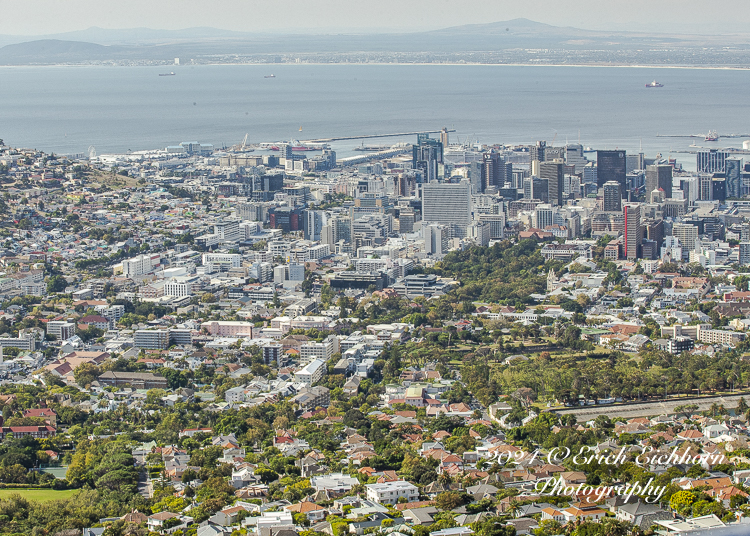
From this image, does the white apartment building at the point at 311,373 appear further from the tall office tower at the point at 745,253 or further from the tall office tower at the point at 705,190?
the tall office tower at the point at 705,190

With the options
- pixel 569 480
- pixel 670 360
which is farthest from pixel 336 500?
pixel 670 360

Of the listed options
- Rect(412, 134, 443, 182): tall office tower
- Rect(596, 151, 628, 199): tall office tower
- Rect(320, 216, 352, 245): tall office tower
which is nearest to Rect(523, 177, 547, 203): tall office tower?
Rect(596, 151, 628, 199): tall office tower

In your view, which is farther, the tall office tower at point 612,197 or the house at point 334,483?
the tall office tower at point 612,197

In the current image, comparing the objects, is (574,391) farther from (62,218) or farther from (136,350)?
(62,218)

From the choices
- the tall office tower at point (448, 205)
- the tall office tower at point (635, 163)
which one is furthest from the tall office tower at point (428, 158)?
the tall office tower at point (448, 205)

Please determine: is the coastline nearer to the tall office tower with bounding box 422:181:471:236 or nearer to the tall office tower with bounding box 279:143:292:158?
the tall office tower with bounding box 279:143:292:158

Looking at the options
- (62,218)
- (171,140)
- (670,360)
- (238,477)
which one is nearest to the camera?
(238,477)

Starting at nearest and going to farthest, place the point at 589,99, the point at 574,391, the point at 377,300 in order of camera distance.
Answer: the point at 574,391, the point at 377,300, the point at 589,99
